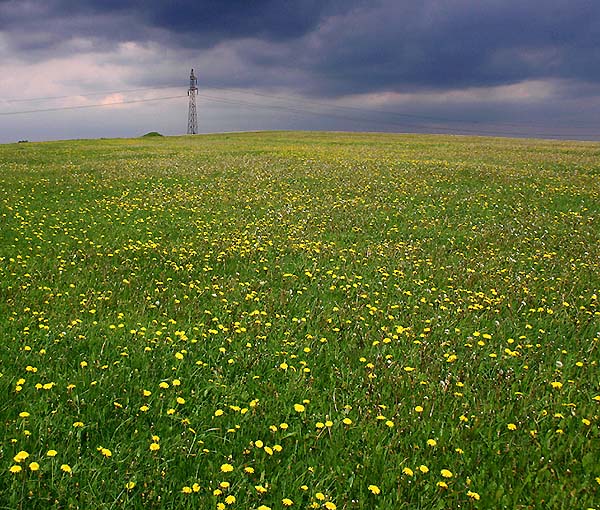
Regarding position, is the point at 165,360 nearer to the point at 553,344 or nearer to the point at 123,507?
the point at 123,507

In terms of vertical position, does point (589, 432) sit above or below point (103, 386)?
below

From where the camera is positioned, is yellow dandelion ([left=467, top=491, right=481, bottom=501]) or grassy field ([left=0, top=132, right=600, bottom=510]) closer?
yellow dandelion ([left=467, top=491, right=481, bottom=501])

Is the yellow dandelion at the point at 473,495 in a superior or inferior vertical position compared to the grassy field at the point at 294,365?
inferior

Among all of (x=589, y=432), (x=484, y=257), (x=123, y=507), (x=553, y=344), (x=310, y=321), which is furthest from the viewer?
(x=484, y=257)

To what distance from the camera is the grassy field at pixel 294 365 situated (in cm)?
367

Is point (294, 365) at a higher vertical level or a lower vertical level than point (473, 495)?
higher

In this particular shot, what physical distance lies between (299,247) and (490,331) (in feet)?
16.4

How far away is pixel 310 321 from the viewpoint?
22.5 feet

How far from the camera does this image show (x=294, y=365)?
5555 mm

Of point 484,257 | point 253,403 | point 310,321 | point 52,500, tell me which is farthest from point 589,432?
point 484,257

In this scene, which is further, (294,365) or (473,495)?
(294,365)

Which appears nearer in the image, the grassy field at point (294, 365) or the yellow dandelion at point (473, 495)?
the yellow dandelion at point (473, 495)

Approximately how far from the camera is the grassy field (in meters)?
3.67

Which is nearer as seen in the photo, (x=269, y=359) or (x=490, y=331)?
(x=269, y=359)
